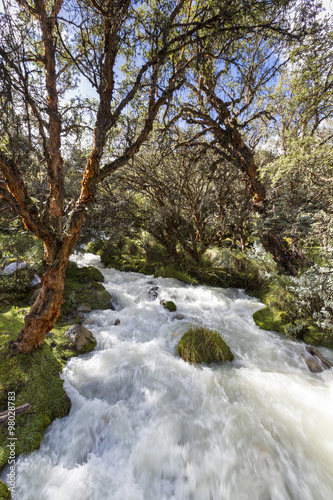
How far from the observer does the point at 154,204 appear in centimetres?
1156

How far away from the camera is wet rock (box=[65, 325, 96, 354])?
15.7 feet

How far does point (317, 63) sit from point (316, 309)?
837cm

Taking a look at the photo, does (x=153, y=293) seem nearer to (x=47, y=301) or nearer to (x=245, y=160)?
(x=47, y=301)

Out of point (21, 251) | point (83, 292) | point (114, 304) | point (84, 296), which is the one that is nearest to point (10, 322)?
point (84, 296)

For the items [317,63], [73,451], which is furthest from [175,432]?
[317,63]

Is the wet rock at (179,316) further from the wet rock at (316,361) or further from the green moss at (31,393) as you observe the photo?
the green moss at (31,393)

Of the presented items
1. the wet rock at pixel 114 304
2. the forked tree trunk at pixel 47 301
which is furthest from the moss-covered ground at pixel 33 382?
the wet rock at pixel 114 304

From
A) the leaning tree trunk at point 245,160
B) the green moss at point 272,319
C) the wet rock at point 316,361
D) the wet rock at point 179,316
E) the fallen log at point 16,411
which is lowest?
the wet rock at point 179,316

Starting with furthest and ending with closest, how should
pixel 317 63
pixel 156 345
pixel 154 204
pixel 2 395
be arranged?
pixel 154 204
pixel 317 63
pixel 156 345
pixel 2 395

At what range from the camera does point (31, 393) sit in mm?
3139

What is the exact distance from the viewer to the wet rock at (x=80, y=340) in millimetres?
4776

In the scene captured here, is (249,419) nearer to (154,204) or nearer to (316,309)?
(316,309)

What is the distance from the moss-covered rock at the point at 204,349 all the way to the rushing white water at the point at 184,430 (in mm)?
226

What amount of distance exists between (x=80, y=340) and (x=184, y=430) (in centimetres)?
321
